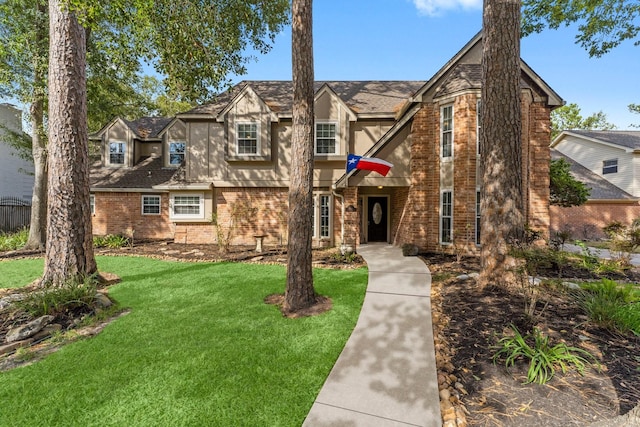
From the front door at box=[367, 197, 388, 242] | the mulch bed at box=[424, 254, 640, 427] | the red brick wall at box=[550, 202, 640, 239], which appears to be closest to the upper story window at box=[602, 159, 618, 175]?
the red brick wall at box=[550, 202, 640, 239]

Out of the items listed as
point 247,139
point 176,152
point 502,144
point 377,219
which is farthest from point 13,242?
point 502,144

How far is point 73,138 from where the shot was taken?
256 inches

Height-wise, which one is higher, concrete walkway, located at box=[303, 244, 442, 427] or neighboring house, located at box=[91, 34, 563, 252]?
neighboring house, located at box=[91, 34, 563, 252]

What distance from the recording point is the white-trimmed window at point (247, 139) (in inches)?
485

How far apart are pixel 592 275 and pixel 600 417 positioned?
596cm

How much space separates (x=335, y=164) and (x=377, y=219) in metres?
3.38

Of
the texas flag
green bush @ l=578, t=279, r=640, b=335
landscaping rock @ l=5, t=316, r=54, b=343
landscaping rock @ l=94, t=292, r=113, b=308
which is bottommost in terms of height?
landscaping rock @ l=5, t=316, r=54, b=343

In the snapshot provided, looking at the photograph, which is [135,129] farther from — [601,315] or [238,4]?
[601,315]

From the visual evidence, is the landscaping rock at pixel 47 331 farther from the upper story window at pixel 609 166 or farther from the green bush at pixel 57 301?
the upper story window at pixel 609 166

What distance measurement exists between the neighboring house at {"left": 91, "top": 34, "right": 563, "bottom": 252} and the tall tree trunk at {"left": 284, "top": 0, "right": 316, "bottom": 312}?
4.81 metres

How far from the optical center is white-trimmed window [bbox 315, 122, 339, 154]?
478 inches

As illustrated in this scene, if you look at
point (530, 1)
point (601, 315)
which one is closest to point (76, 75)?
point (601, 315)

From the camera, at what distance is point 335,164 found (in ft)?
40.1

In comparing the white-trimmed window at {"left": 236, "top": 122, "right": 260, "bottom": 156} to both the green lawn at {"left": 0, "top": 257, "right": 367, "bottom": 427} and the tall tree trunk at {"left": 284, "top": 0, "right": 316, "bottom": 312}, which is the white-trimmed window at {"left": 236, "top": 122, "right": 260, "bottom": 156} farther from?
the green lawn at {"left": 0, "top": 257, "right": 367, "bottom": 427}
